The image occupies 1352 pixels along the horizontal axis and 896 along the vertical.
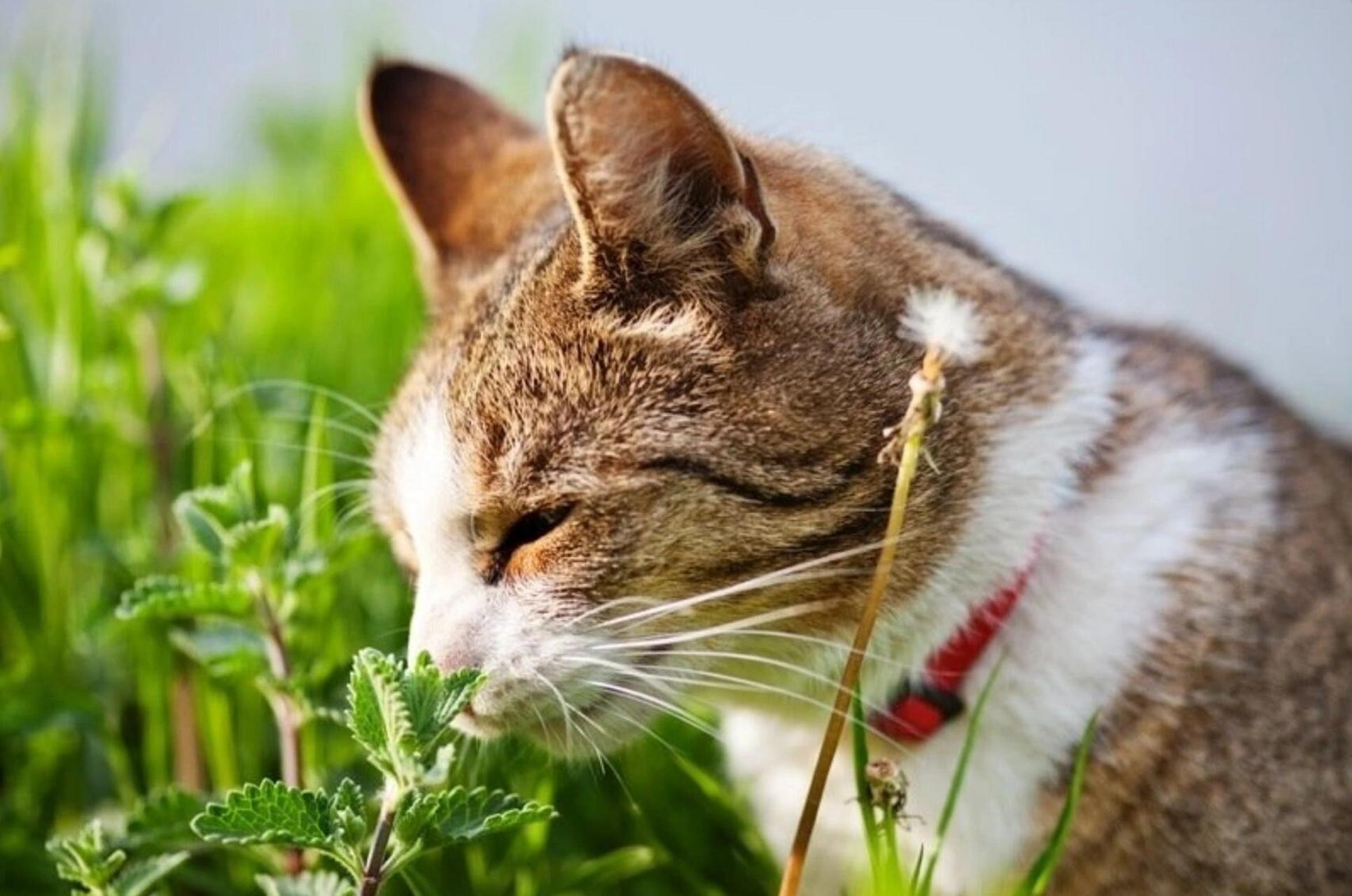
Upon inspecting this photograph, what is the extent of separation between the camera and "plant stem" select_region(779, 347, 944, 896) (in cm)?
92

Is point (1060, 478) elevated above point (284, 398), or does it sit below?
above

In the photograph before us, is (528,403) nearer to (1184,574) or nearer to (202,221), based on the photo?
(1184,574)

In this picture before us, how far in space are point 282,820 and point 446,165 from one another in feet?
2.66

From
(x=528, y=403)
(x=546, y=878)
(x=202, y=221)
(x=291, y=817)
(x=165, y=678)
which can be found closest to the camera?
(x=291, y=817)

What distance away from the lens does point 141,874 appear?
1045 millimetres

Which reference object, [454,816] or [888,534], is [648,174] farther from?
[454,816]

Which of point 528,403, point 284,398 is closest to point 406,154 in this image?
point 284,398

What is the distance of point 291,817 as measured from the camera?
913mm

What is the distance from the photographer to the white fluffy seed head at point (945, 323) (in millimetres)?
1064

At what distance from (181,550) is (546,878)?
54 centimetres

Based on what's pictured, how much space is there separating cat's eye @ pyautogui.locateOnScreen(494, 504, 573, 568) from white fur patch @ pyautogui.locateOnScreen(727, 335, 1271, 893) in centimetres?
26

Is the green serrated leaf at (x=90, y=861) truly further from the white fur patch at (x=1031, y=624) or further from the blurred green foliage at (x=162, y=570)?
the white fur patch at (x=1031, y=624)

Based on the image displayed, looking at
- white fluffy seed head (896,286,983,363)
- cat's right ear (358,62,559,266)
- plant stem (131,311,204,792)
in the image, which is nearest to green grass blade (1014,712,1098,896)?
white fluffy seed head (896,286,983,363)

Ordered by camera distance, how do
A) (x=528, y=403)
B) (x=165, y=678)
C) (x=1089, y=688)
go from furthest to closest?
1. (x=165, y=678)
2. (x=1089, y=688)
3. (x=528, y=403)
